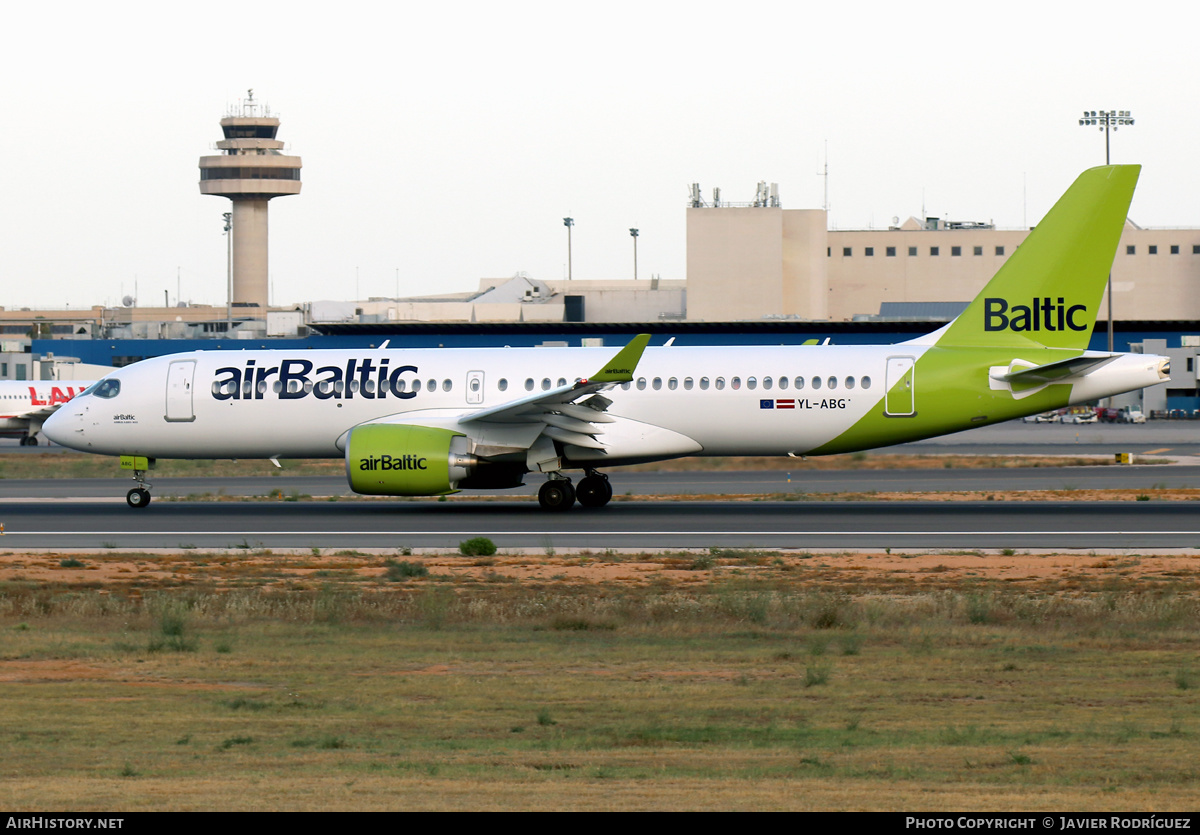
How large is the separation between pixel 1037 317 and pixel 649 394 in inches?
340

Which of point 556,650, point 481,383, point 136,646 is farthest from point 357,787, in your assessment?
point 481,383

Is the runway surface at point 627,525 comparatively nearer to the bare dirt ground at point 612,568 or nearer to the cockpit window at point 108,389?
the bare dirt ground at point 612,568

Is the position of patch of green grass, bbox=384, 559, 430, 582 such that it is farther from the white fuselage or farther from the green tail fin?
the green tail fin

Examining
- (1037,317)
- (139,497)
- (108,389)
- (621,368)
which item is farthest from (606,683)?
(108,389)

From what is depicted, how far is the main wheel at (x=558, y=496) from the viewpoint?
31016 millimetres

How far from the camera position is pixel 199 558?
23.5 m

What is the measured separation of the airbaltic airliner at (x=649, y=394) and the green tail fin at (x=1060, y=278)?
3 centimetres

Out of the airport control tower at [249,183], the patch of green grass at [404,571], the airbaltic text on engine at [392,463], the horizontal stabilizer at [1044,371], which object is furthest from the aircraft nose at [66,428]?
the airport control tower at [249,183]

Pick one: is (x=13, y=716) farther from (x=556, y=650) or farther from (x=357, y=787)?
(x=556, y=650)

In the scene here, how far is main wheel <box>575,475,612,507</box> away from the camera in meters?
32.1

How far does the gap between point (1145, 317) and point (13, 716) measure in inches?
4123

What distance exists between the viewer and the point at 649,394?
102ft

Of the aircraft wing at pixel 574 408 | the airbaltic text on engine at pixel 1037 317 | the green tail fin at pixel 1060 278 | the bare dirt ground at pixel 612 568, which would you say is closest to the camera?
the bare dirt ground at pixel 612 568

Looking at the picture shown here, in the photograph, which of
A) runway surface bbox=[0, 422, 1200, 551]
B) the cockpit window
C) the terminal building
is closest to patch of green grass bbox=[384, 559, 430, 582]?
runway surface bbox=[0, 422, 1200, 551]
